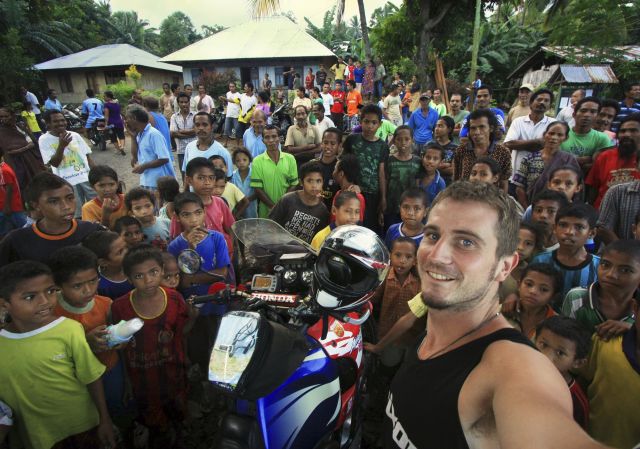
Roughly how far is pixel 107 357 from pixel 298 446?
1.45m

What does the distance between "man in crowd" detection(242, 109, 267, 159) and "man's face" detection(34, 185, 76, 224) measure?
3.16 metres

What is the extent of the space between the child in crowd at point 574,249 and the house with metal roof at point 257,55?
2451 centimetres

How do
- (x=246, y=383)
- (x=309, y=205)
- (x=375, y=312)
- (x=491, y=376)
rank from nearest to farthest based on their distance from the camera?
1. (x=491, y=376)
2. (x=246, y=383)
3. (x=375, y=312)
4. (x=309, y=205)

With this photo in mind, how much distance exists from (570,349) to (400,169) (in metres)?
2.88

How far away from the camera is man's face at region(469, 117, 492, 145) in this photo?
4.24m

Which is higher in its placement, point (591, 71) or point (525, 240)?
point (591, 71)

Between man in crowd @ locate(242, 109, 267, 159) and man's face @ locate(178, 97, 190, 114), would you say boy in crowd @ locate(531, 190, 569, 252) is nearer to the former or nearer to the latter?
man in crowd @ locate(242, 109, 267, 159)

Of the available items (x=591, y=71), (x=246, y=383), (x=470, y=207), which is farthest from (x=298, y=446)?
(x=591, y=71)

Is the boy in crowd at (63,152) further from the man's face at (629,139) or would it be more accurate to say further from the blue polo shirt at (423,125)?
the man's face at (629,139)

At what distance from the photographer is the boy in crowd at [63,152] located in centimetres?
496

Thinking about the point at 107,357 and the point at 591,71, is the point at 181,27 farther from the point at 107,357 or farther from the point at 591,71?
the point at 107,357

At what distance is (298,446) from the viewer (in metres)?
1.58

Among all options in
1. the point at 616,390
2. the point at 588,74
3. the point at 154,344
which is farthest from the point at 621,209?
the point at 588,74

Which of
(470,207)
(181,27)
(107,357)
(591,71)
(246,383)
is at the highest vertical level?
(181,27)
